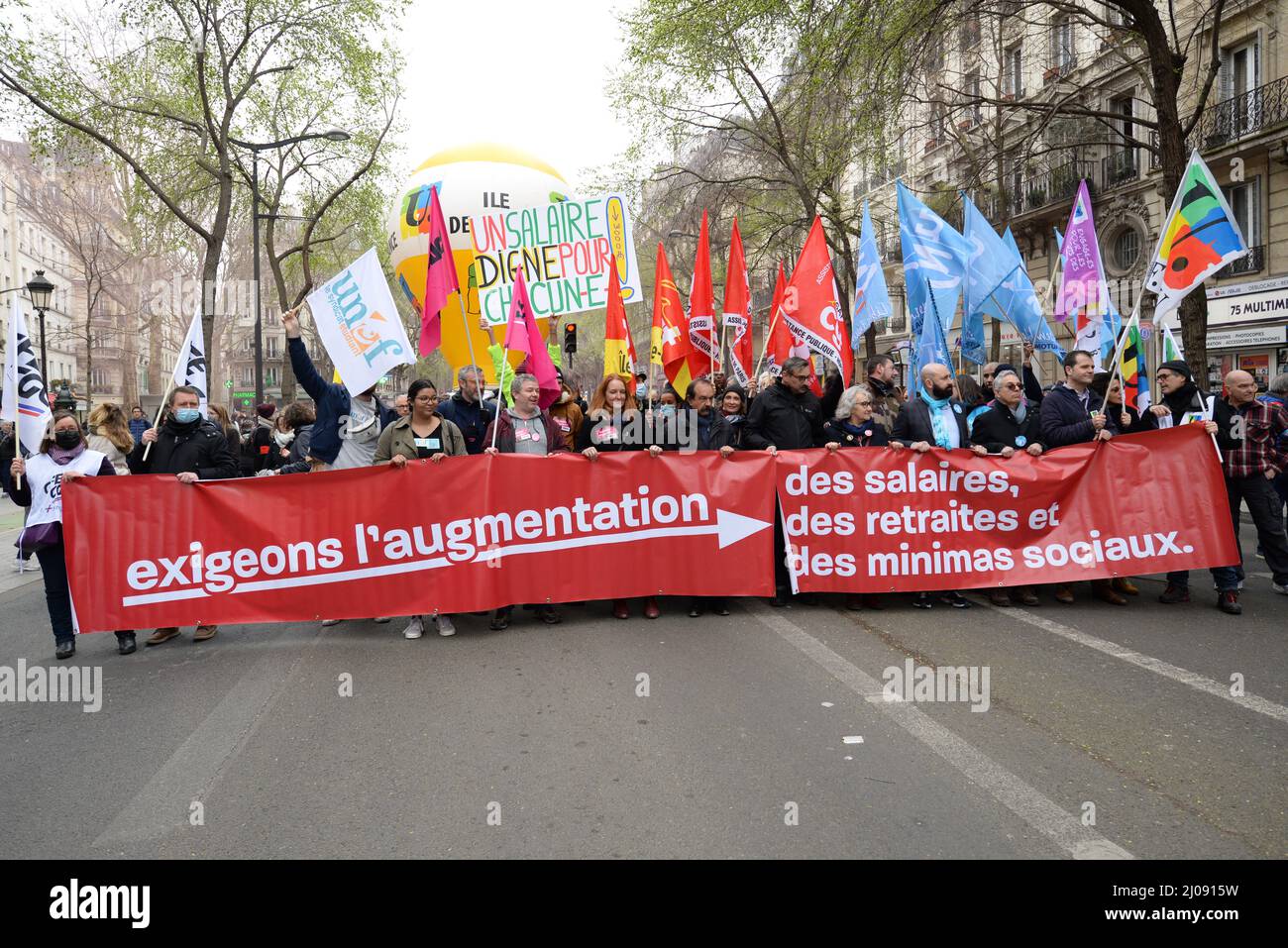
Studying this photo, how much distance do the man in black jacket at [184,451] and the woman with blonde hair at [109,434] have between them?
0.11 meters

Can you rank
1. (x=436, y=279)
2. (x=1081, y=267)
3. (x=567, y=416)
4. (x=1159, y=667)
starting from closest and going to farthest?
(x=1159, y=667), (x=567, y=416), (x=436, y=279), (x=1081, y=267)

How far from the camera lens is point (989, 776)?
362cm

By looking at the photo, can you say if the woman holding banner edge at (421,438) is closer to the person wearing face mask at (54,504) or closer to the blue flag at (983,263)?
the person wearing face mask at (54,504)

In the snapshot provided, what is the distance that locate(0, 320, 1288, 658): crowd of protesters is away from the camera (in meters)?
6.38

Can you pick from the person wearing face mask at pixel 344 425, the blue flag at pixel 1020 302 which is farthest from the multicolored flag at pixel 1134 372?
the person wearing face mask at pixel 344 425

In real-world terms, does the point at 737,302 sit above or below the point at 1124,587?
above

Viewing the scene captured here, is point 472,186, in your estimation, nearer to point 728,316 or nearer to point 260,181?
point 728,316

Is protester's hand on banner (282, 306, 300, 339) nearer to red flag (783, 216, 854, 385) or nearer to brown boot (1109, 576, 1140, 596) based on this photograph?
red flag (783, 216, 854, 385)

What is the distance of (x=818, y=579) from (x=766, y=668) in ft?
5.68

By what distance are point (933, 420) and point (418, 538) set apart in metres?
4.26

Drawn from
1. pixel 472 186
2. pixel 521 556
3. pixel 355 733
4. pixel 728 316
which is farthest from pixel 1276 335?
pixel 355 733

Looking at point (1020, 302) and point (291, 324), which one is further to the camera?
point (1020, 302)

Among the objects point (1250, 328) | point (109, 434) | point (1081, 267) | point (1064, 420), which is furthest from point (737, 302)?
point (1250, 328)

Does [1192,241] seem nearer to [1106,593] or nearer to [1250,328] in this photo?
[1106,593]
